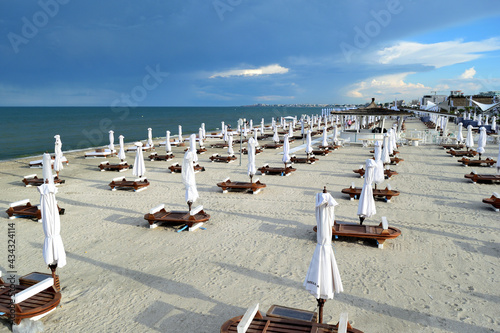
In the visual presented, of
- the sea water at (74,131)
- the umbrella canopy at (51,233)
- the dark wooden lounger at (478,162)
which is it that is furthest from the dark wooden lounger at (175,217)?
the sea water at (74,131)

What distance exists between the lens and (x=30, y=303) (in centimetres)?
539

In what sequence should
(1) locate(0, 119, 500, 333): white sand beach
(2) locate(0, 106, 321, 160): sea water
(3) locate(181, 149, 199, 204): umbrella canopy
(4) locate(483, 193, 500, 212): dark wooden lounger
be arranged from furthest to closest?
1. (2) locate(0, 106, 321, 160): sea water
2. (4) locate(483, 193, 500, 212): dark wooden lounger
3. (3) locate(181, 149, 199, 204): umbrella canopy
4. (1) locate(0, 119, 500, 333): white sand beach

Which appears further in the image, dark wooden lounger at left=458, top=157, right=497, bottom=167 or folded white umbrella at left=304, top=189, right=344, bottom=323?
dark wooden lounger at left=458, top=157, right=497, bottom=167

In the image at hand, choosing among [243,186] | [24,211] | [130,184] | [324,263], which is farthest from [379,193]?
[24,211]

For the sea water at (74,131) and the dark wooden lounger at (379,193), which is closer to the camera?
the dark wooden lounger at (379,193)

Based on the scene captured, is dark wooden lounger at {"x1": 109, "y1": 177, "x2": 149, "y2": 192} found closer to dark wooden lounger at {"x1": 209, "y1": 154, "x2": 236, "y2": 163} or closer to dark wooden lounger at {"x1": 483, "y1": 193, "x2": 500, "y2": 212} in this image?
dark wooden lounger at {"x1": 209, "y1": 154, "x2": 236, "y2": 163}

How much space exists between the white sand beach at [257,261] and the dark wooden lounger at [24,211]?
0.88ft

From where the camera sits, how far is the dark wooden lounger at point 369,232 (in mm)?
7766

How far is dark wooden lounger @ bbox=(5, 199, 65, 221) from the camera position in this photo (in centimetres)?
1000

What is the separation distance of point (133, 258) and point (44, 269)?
6.08ft

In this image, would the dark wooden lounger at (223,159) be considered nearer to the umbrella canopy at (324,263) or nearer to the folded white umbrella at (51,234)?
the folded white umbrella at (51,234)

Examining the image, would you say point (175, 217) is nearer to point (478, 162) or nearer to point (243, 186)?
point (243, 186)

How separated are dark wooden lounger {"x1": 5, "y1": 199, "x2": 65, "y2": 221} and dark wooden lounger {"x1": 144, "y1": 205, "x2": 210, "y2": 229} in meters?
3.49

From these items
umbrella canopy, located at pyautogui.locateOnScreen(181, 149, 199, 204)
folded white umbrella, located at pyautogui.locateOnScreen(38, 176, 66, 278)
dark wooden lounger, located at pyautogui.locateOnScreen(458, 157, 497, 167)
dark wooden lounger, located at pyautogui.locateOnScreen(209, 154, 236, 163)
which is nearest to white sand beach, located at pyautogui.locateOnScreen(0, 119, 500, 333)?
folded white umbrella, located at pyautogui.locateOnScreen(38, 176, 66, 278)
